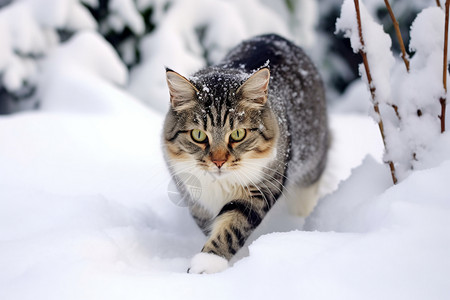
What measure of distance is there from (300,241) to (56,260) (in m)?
0.56

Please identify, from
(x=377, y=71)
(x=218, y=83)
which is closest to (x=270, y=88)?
(x=218, y=83)

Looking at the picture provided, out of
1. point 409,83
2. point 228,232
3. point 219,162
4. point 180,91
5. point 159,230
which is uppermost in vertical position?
point 409,83

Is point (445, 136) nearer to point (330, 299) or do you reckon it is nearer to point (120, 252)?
point (330, 299)

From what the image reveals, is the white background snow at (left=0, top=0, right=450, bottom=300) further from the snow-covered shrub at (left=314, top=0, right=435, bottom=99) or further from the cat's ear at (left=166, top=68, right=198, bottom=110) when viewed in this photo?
the snow-covered shrub at (left=314, top=0, right=435, bottom=99)

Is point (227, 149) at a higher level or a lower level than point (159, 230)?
higher

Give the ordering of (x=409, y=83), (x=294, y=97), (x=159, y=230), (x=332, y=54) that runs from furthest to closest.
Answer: (x=332, y=54) < (x=294, y=97) < (x=159, y=230) < (x=409, y=83)

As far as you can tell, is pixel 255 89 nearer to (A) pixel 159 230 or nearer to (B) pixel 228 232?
(B) pixel 228 232

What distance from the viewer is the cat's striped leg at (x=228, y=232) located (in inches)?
47.6

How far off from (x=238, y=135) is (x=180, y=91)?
0.77ft

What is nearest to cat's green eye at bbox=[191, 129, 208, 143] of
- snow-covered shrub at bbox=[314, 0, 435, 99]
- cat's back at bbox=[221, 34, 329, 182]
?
cat's back at bbox=[221, 34, 329, 182]

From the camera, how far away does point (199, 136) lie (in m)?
1.43

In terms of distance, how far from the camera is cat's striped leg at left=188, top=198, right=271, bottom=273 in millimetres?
1208

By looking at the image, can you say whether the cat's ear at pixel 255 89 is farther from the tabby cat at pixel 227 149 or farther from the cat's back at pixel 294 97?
the cat's back at pixel 294 97

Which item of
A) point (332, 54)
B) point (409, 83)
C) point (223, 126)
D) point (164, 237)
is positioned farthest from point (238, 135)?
point (332, 54)
